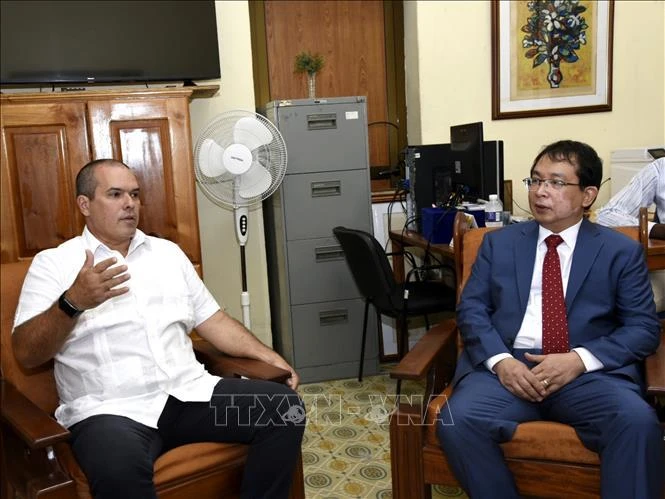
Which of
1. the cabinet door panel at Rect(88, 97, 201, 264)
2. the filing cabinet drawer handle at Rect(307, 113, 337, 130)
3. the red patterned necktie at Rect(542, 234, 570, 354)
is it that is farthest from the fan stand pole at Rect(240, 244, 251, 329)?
the red patterned necktie at Rect(542, 234, 570, 354)

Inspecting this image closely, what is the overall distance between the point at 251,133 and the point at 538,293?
164 centimetres

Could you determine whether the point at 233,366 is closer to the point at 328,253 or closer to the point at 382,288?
the point at 382,288

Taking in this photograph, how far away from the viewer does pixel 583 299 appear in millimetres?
1877

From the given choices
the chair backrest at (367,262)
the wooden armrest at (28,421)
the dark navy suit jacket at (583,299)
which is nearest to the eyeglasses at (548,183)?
the dark navy suit jacket at (583,299)

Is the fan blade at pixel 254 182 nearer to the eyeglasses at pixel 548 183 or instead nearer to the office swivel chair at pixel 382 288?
the office swivel chair at pixel 382 288

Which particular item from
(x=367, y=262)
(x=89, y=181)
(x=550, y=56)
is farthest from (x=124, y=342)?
(x=550, y=56)

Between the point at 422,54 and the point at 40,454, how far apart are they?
2980mm

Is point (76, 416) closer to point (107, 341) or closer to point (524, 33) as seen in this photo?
point (107, 341)

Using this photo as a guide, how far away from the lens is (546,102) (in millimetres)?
3928

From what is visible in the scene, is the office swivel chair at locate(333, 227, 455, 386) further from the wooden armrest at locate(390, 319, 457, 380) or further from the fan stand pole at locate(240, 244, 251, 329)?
the wooden armrest at locate(390, 319, 457, 380)

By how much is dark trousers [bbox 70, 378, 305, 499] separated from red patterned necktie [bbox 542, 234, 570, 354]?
2.44 feet

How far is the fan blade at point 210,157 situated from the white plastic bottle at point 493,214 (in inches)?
48.2

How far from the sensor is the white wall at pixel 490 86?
149 inches

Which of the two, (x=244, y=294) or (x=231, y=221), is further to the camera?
(x=231, y=221)
